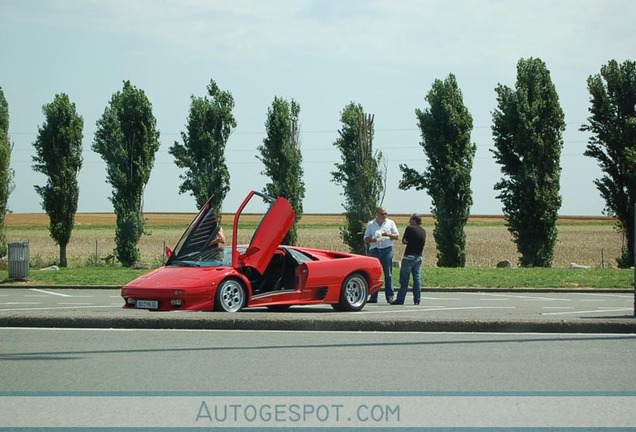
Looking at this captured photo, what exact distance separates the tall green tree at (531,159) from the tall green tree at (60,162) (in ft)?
66.0

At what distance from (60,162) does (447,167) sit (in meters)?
18.4

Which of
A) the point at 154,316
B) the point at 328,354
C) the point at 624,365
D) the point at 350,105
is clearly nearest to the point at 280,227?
the point at 154,316

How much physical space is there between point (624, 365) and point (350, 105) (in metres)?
43.1

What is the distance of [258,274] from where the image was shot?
16719mm

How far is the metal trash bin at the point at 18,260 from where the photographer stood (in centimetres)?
2869

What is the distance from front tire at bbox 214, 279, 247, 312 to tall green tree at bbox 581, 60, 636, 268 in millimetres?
32197

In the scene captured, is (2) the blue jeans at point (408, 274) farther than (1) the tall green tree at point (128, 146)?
No

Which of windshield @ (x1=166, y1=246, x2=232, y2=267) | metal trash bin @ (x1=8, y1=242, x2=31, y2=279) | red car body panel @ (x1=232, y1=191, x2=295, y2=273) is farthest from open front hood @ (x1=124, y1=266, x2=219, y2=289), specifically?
metal trash bin @ (x1=8, y1=242, x2=31, y2=279)

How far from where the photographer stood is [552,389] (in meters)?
8.03

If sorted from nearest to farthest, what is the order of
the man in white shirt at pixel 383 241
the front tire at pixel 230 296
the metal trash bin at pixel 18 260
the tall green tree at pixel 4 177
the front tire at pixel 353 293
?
1. the front tire at pixel 230 296
2. the front tire at pixel 353 293
3. the man in white shirt at pixel 383 241
4. the metal trash bin at pixel 18 260
5. the tall green tree at pixel 4 177

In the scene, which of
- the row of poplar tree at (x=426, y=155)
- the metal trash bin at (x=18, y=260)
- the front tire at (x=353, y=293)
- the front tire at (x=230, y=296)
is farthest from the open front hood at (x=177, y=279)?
the row of poplar tree at (x=426, y=155)

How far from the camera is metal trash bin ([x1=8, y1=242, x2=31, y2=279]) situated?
2869 centimetres

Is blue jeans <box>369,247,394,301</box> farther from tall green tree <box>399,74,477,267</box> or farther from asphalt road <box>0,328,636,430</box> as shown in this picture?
tall green tree <box>399,74,477,267</box>

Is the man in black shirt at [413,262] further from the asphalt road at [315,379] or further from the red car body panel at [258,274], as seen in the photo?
the asphalt road at [315,379]
